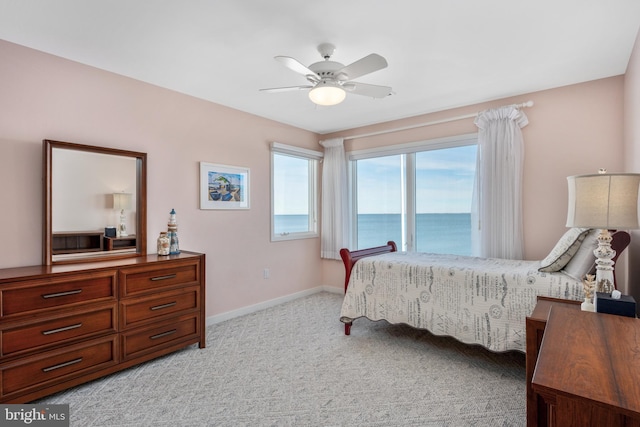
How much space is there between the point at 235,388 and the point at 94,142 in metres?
2.26

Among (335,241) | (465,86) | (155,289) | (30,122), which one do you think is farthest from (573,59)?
(30,122)

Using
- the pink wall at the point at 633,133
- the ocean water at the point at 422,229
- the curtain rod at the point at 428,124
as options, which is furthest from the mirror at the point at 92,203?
the pink wall at the point at 633,133

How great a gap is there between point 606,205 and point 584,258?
835 mm

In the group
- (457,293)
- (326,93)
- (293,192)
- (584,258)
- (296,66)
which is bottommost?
(457,293)

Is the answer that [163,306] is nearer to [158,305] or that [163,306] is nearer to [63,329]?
[158,305]

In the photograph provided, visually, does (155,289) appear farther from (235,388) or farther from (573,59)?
(573,59)

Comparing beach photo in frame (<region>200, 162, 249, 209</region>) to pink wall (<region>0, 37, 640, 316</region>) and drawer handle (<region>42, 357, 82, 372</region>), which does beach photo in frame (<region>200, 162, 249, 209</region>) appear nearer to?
pink wall (<region>0, 37, 640, 316</region>)

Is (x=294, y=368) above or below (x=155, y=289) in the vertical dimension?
below

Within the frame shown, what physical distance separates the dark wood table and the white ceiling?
182 cm

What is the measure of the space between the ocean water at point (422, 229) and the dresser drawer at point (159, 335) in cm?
182

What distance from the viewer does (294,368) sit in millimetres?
2578

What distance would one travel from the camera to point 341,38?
229cm

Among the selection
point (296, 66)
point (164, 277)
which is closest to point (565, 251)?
point (296, 66)
